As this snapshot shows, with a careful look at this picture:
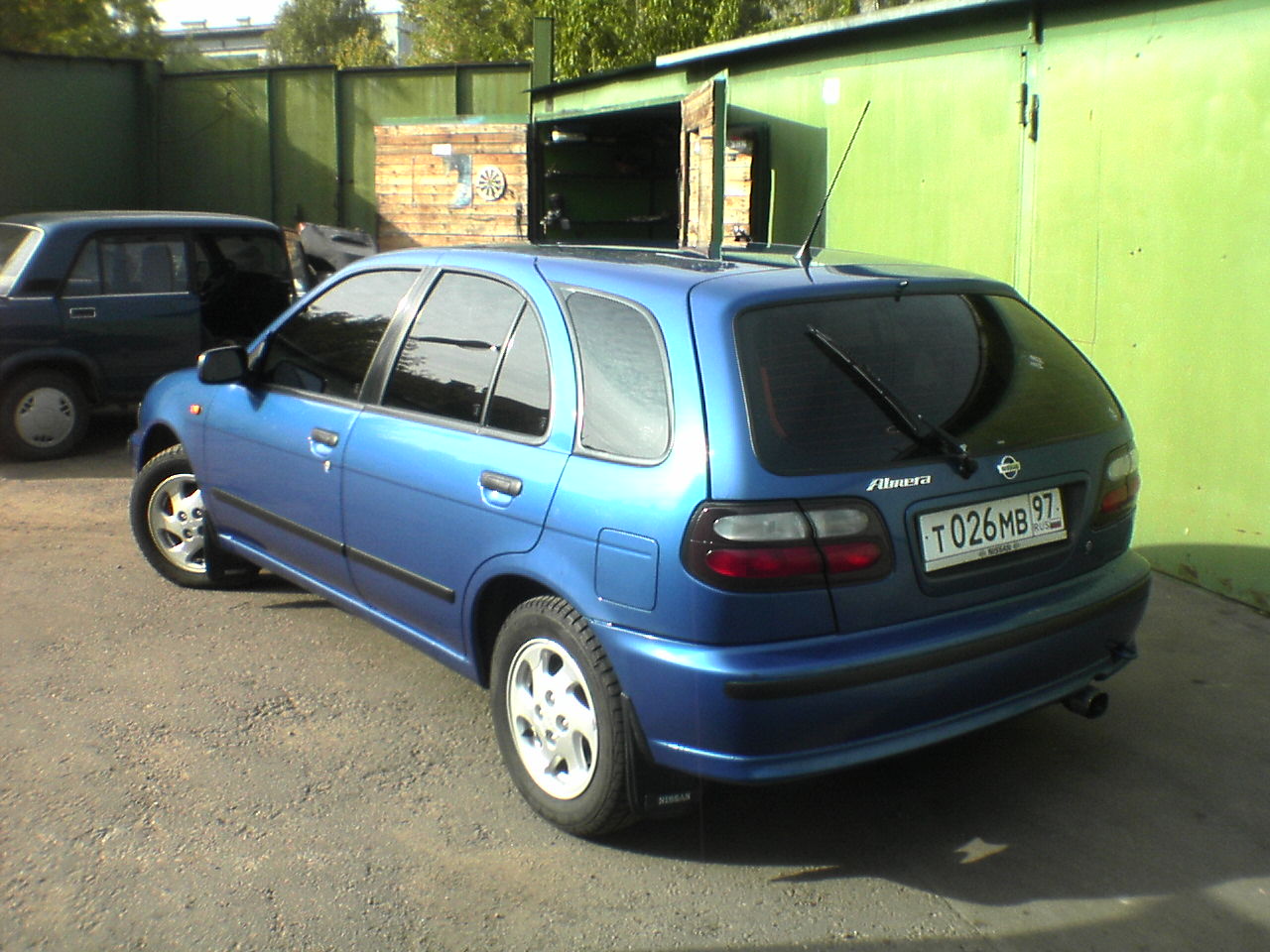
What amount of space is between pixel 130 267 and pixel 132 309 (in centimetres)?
29

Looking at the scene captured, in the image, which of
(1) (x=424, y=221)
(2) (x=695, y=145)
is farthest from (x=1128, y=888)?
(1) (x=424, y=221)

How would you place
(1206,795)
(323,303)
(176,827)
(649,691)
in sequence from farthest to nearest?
(323,303) → (1206,795) → (176,827) → (649,691)

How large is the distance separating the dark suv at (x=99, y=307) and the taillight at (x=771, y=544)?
678 cm

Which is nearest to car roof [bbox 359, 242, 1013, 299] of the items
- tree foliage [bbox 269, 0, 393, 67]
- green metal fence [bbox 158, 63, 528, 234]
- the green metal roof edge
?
the green metal roof edge

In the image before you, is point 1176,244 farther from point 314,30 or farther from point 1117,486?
point 314,30

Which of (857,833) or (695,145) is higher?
(695,145)

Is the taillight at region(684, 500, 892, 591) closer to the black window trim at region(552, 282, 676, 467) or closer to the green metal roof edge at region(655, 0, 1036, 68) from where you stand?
the black window trim at region(552, 282, 676, 467)

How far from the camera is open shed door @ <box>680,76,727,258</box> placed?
864 cm

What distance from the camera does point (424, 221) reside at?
14562mm

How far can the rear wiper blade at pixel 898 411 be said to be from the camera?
3.33 metres

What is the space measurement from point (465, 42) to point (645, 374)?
3057cm

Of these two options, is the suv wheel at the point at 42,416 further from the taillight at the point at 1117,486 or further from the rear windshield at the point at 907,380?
the taillight at the point at 1117,486

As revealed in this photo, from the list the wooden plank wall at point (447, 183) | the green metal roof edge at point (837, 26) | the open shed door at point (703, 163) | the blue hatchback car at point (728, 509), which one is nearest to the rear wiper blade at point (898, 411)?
the blue hatchback car at point (728, 509)

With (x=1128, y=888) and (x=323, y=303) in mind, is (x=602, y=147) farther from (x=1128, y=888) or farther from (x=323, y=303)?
(x=1128, y=888)
